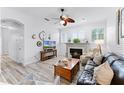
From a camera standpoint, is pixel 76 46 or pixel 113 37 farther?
pixel 76 46

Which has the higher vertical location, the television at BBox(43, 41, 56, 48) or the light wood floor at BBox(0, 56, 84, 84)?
the television at BBox(43, 41, 56, 48)

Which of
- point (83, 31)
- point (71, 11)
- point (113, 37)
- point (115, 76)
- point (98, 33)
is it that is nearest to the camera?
point (115, 76)

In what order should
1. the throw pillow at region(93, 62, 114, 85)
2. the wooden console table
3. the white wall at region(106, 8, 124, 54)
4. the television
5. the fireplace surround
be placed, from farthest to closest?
1. the fireplace surround
2. the television
3. the wooden console table
4. the white wall at region(106, 8, 124, 54)
5. the throw pillow at region(93, 62, 114, 85)

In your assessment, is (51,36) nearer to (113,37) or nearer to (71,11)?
(71,11)

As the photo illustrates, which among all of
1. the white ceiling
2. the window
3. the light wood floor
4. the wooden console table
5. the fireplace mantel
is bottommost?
→ the light wood floor

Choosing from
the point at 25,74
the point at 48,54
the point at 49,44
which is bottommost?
the point at 25,74

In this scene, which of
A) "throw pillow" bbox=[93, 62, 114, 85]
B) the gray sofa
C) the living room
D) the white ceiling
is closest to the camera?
the gray sofa

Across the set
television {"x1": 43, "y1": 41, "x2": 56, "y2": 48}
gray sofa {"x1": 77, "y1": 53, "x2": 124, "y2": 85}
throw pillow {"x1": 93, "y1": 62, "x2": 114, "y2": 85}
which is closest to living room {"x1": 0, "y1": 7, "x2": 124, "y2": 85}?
television {"x1": 43, "y1": 41, "x2": 56, "y2": 48}

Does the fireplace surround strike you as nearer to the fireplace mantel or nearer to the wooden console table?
the fireplace mantel

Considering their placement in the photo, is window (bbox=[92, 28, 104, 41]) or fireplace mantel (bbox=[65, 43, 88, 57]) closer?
window (bbox=[92, 28, 104, 41])

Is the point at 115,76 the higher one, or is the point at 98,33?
the point at 98,33

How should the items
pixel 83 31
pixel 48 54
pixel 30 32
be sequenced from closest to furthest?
pixel 30 32
pixel 48 54
pixel 83 31

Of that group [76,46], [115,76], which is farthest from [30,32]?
[115,76]
